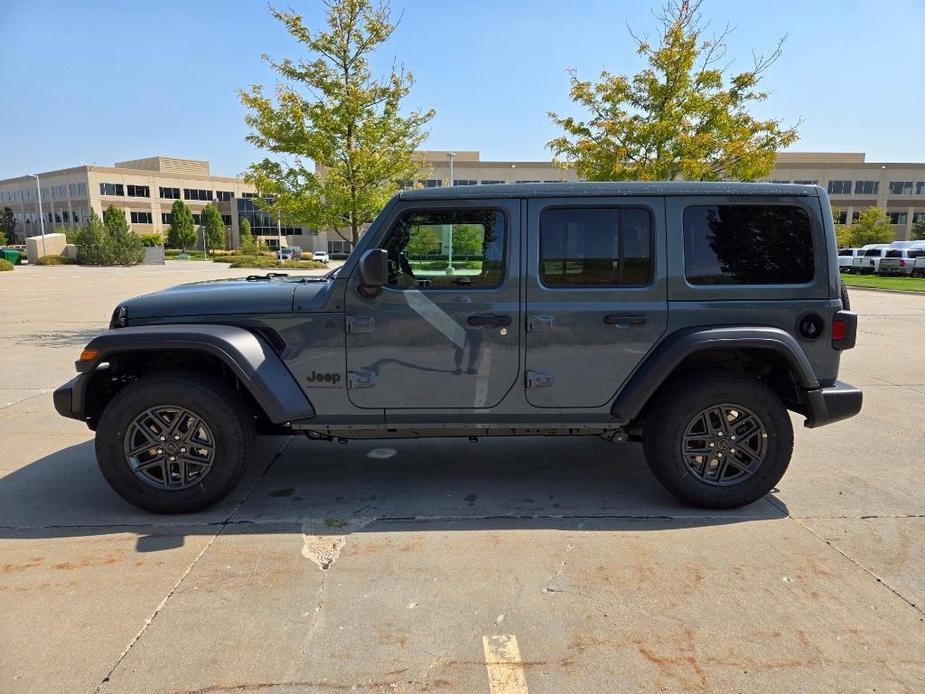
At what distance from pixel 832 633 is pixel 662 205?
95.7 inches

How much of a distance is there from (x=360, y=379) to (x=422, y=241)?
948mm

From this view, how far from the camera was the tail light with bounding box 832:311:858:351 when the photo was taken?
146 inches

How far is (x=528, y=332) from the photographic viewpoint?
3.66 m

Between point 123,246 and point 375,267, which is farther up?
point 123,246

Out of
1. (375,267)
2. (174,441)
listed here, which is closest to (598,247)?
(375,267)

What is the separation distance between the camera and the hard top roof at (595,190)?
12.1 feet

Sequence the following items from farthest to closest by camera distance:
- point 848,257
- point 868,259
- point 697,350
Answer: point 848,257 < point 868,259 < point 697,350

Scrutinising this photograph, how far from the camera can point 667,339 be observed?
12.1 feet

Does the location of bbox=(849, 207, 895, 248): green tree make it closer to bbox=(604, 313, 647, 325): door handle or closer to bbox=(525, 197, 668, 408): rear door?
bbox=(525, 197, 668, 408): rear door

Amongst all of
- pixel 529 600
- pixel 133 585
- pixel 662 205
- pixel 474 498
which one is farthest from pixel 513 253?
pixel 133 585

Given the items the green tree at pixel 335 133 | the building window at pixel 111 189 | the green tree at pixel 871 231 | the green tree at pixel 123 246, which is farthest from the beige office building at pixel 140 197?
the green tree at pixel 335 133

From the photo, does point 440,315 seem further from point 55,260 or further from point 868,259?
point 55,260

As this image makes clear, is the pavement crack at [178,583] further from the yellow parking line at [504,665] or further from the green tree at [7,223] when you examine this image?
the green tree at [7,223]

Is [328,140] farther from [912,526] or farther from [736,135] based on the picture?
[912,526]
